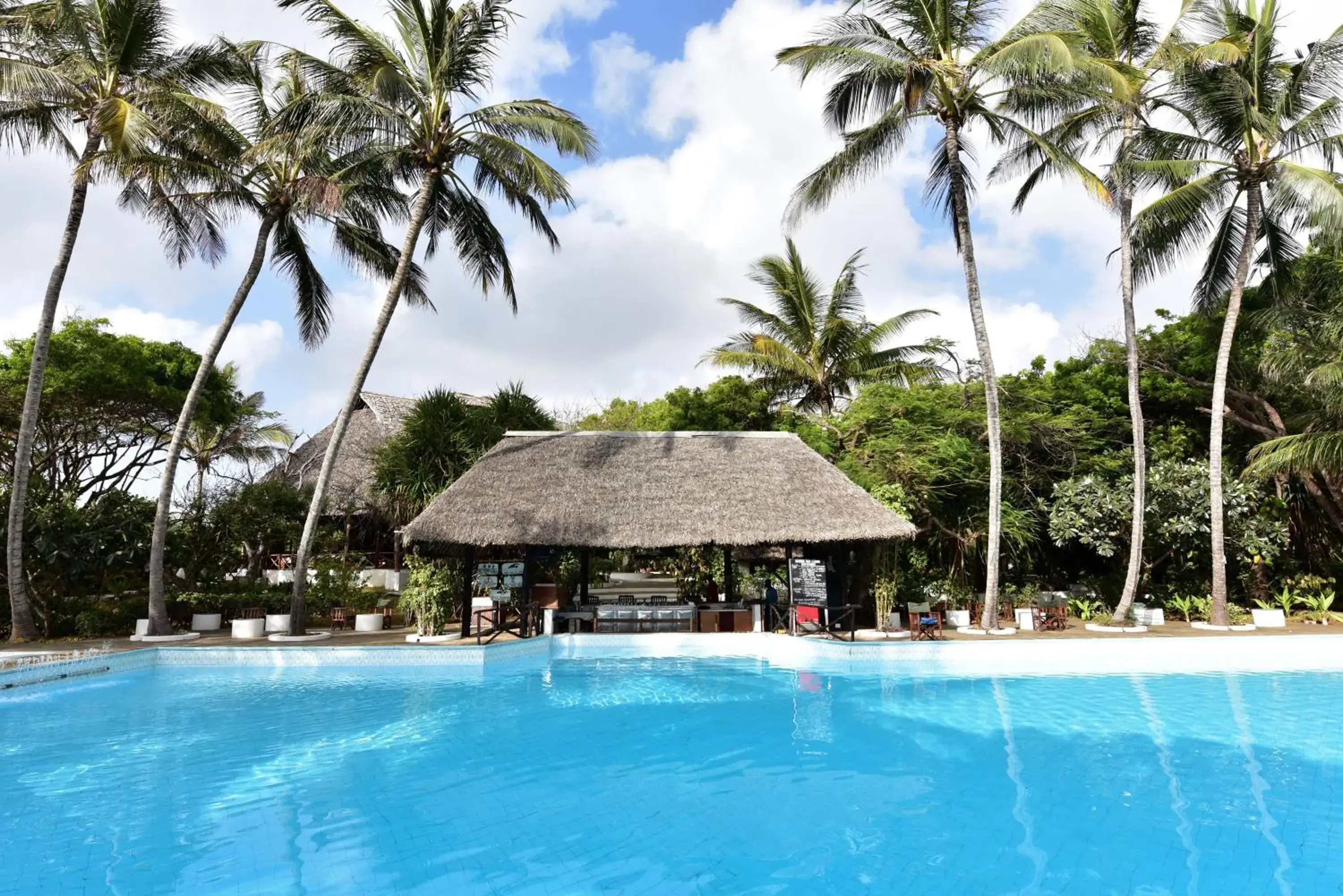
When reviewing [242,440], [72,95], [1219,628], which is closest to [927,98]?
[1219,628]

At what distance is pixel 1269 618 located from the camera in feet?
38.1

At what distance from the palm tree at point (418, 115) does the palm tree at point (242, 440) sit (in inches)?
438

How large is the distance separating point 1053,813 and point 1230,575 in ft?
38.3

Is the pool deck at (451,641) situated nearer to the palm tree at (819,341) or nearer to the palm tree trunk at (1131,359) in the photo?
the palm tree trunk at (1131,359)

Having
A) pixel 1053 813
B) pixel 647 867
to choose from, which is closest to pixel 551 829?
pixel 647 867

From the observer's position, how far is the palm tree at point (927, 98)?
34.5ft

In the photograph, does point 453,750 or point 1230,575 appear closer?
point 453,750

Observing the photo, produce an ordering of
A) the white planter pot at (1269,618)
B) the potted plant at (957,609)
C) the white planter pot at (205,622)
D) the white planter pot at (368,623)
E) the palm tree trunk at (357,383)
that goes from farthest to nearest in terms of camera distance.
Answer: the white planter pot at (368,623) → the white planter pot at (205,622) → the potted plant at (957,609) → the white planter pot at (1269,618) → the palm tree trunk at (357,383)

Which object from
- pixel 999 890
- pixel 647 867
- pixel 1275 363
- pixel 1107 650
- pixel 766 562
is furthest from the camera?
pixel 766 562

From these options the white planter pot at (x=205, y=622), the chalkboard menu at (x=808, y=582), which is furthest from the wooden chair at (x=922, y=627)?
the white planter pot at (x=205, y=622)

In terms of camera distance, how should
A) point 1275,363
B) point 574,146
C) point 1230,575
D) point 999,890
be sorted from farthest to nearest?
point 1230,575 < point 1275,363 < point 574,146 < point 999,890

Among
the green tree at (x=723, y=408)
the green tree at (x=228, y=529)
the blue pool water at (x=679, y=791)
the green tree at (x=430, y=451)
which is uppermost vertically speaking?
the green tree at (x=723, y=408)

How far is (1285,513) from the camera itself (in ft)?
44.3

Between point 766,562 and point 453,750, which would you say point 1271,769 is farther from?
point 766,562
